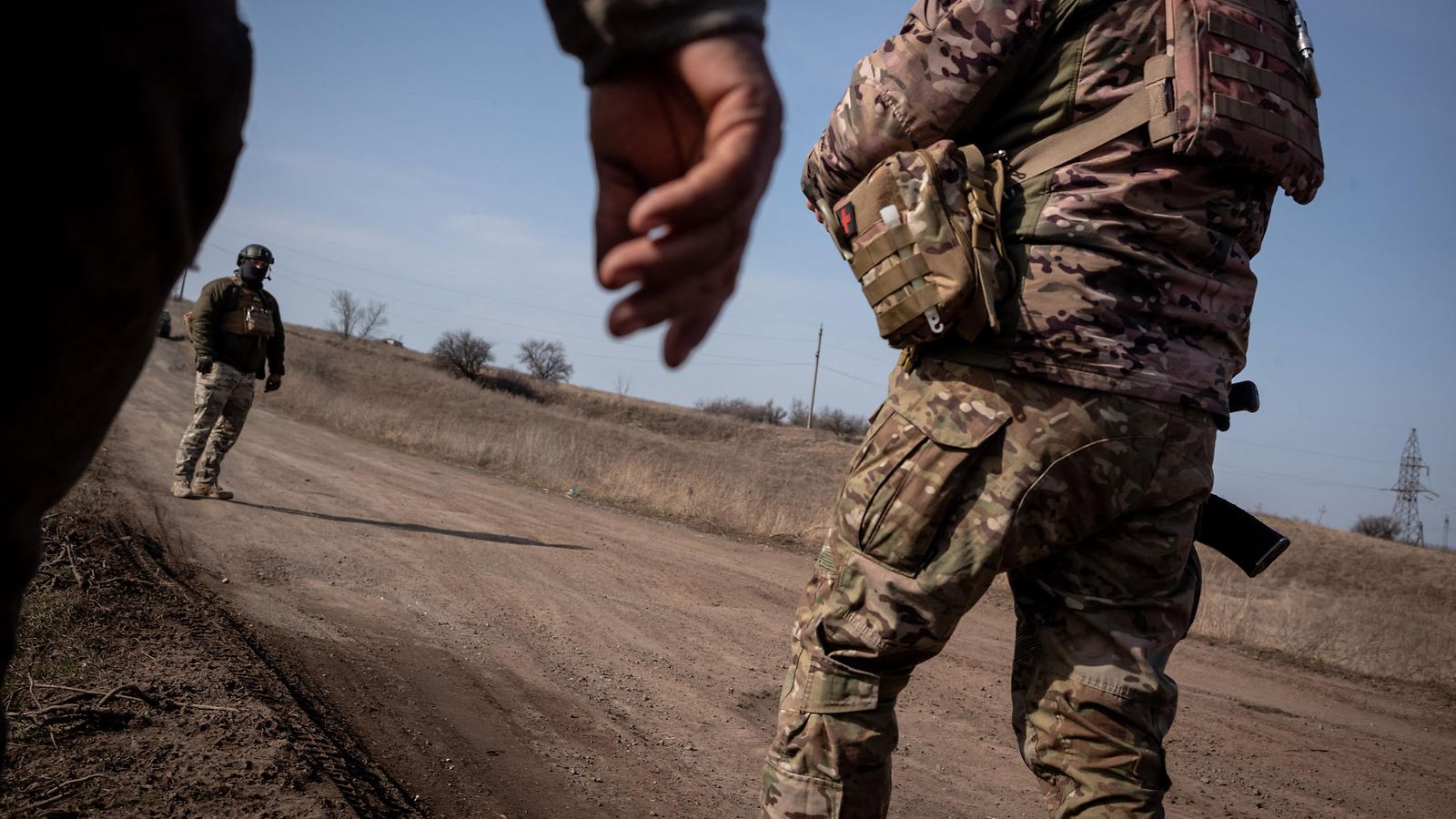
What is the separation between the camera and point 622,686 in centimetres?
445

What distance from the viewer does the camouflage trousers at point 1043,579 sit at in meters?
2.02

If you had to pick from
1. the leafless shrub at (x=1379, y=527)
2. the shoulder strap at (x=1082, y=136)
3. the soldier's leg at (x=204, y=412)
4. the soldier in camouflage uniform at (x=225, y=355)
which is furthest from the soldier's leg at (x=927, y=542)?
the leafless shrub at (x=1379, y=527)

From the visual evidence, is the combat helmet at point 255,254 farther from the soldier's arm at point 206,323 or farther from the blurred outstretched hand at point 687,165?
the blurred outstretched hand at point 687,165

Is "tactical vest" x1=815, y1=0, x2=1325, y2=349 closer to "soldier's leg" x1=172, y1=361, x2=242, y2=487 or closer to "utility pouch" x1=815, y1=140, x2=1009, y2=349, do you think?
"utility pouch" x1=815, y1=140, x2=1009, y2=349

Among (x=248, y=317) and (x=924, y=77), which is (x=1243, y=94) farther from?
(x=248, y=317)

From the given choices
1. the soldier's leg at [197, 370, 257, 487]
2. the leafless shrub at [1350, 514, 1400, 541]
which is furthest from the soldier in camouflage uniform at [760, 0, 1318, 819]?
the leafless shrub at [1350, 514, 1400, 541]

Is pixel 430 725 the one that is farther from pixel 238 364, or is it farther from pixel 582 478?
pixel 582 478

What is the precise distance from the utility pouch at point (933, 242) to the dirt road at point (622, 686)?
1946 millimetres

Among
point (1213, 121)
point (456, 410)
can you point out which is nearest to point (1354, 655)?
point (1213, 121)

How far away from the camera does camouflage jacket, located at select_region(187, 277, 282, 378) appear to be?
889 centimetres

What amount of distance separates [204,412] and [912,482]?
8604 millimetres

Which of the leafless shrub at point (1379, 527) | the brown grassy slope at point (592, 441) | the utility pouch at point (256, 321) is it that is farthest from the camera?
the leafless shrub at point (1379, 527)

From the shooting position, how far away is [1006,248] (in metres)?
2.19

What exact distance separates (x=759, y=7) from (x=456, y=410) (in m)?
30.3
